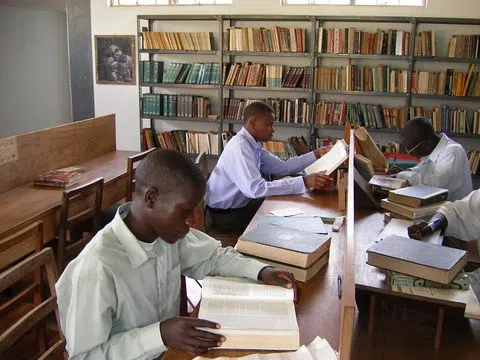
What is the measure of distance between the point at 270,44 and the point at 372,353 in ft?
14.3

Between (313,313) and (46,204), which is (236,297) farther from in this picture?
(46,204)

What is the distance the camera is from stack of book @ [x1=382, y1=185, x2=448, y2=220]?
2562 millimetres

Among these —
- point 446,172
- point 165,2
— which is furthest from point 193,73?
point 446,172

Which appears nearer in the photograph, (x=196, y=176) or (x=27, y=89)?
(x=196, y=176)

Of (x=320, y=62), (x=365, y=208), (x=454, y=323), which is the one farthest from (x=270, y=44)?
(x=454, y=323)

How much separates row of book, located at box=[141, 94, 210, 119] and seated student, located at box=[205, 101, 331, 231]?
7.97 ft

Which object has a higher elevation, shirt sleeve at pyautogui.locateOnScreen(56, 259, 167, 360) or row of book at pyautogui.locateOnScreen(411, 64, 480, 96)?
row of book at pyautogui.locateOnScreen(411, 64, 480, 96)

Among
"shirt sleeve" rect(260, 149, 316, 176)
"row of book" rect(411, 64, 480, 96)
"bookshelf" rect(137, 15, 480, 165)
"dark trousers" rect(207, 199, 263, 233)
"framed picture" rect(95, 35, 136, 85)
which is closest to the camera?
"dark trousers" rect(207, 199, 263, 233)

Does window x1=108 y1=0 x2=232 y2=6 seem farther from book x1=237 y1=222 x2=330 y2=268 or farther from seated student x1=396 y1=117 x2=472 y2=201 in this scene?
book x1=237 y1=222 x2=330 y2=268

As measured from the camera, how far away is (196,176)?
1.36 meters

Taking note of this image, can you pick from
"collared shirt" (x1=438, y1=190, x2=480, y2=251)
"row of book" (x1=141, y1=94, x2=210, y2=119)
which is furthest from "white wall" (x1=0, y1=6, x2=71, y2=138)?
"collared shirt" (x1=438, y1=190, x2=480, y2=251)

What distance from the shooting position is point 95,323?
118cm

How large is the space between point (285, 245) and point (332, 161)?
1438 mm

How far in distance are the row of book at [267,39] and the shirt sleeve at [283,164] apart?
2101mm
